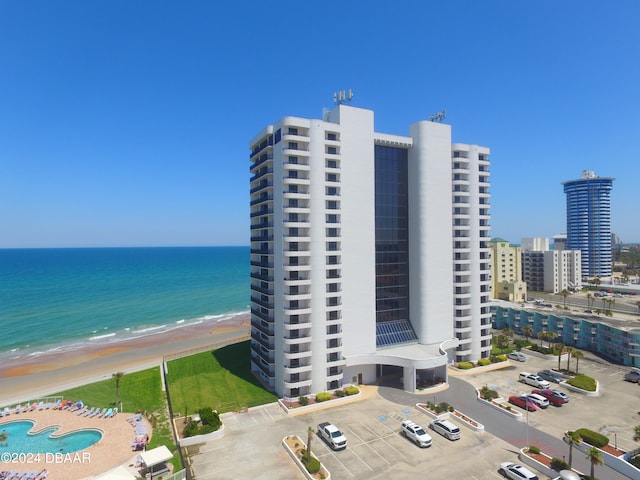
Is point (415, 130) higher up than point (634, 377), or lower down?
higher up

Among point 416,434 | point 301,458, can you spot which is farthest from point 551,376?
point 301,458

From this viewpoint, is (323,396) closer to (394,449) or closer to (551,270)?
(394,449)

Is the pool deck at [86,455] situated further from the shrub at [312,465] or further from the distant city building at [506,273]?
the distant city building at [506,273]

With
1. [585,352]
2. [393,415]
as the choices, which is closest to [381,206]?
[393,415]

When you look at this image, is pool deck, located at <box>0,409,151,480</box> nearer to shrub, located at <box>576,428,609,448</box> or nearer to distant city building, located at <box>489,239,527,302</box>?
shrub, located at <box>576,428,609,448</box>

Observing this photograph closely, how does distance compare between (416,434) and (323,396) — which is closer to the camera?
(416,434)

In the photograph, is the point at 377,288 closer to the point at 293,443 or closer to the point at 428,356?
the point at 428,356

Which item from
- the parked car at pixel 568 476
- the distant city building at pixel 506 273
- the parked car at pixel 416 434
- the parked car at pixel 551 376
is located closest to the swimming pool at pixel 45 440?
the parked car at pixel 416 434
